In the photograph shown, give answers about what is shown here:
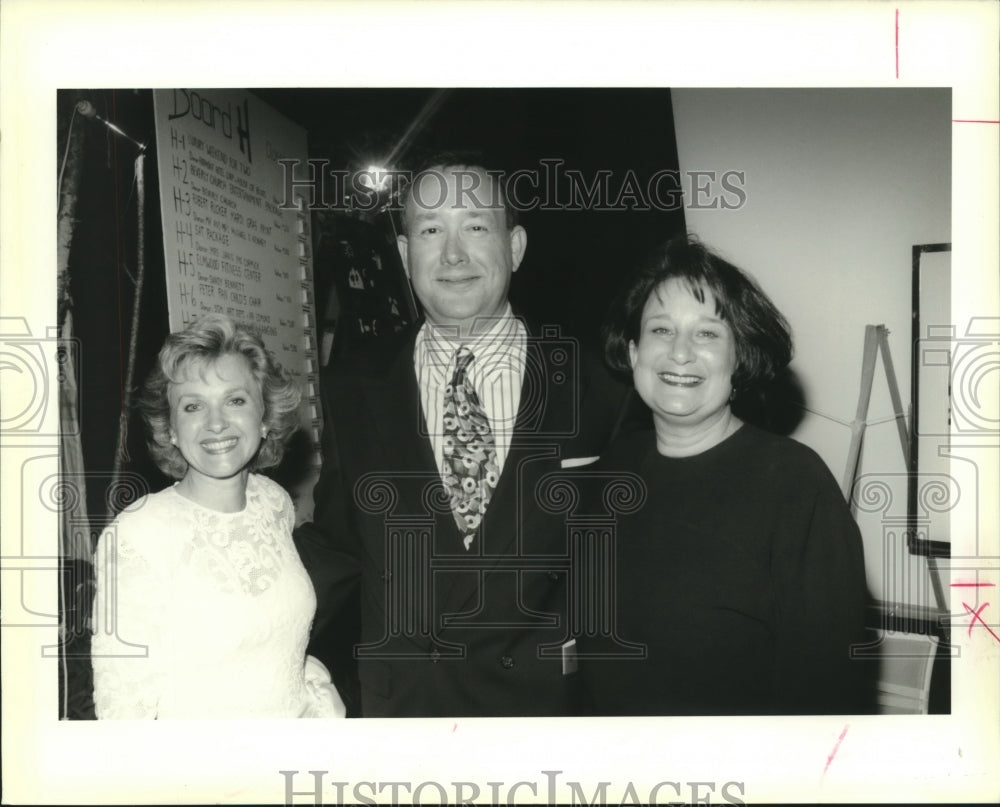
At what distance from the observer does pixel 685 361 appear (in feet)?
6.71

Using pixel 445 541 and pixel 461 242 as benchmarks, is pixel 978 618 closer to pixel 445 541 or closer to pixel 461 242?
pixel 445 541

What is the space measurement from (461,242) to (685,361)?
0.53 metres

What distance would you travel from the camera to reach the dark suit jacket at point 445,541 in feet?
6.82

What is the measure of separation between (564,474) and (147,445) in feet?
2.85

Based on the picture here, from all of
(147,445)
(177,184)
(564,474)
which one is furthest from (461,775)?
(177,184)

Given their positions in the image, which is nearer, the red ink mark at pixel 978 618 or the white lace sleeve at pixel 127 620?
the white lace sleeve at pixel 127 620

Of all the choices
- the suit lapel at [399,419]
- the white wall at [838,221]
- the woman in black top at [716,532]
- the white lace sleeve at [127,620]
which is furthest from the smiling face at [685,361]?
the white lace sleeve at [127,620]

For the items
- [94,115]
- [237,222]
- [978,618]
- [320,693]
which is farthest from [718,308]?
[94,115]

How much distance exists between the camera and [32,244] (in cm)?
207

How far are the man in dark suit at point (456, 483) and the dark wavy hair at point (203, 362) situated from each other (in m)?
0.12

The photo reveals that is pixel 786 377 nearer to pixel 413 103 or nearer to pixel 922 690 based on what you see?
pixel 922 690

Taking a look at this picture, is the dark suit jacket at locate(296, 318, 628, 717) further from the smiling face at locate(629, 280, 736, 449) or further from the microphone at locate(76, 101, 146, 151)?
the microphone at locate(76, 101, 146, 151)

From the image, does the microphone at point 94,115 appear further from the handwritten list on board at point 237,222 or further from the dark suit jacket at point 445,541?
the dark suit jacket at point 445,541

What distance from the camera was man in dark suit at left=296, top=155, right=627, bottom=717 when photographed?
81.7 inches
